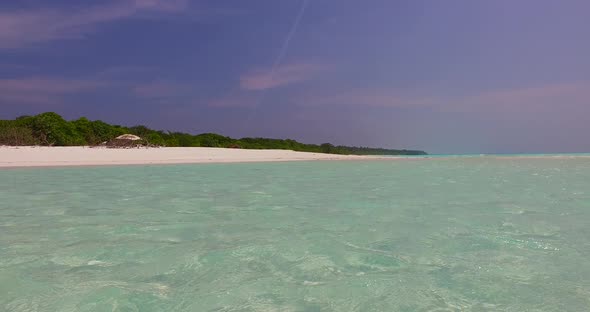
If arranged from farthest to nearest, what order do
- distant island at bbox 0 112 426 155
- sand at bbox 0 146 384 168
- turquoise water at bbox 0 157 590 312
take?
distant island at bbox 0 112 426 155 → sand at bbox 0 146 384 168 → turquoise water at bbox 0 157 590 312

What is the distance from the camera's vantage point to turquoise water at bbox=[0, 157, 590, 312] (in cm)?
278

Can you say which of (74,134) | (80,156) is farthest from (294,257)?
(74,134)

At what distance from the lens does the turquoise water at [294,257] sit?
9.11ft

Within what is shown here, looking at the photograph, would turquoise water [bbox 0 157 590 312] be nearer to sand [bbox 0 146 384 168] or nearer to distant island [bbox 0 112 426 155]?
sand [bbox 0 146 384 168]

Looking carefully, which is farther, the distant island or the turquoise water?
the distant island

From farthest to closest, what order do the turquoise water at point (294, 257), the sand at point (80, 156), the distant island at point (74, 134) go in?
the distant island at point (74, 134), the sand at point (80, 156), the turquoise water at point (294, 257)

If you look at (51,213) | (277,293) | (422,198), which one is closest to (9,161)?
(51,213)

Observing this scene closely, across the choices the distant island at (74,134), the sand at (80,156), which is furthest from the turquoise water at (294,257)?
the distant island at (74,134)

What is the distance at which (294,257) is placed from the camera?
12.6 ft

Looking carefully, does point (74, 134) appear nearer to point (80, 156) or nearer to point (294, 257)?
point (80, 156)

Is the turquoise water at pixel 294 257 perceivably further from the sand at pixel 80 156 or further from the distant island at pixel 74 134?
the distant island at pixel 74 134

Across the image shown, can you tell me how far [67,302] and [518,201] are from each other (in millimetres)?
8540

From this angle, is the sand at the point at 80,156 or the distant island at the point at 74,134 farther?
the distant island at the point at 74,134

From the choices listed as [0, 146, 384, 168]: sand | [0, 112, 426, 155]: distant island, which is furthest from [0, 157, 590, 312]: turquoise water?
[0, 112, 426, 155]: distant island
